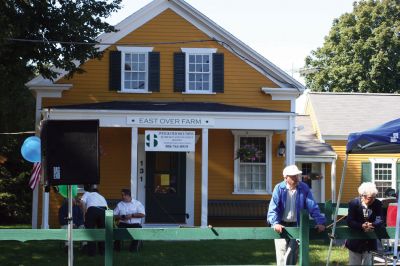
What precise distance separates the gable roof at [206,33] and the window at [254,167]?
178 centimetres

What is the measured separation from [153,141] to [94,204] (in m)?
4.18

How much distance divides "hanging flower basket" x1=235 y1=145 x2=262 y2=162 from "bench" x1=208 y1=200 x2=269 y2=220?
1253mm

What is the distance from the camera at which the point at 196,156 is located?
1881 cm

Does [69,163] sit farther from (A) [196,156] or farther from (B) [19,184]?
(B) [19,184]

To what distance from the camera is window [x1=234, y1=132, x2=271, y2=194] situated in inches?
746

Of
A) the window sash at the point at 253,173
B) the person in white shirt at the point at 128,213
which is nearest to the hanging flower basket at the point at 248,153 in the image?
the window sash at the point at 253,173

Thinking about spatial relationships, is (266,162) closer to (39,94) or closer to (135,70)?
(135,70)

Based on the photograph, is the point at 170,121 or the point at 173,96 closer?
the point at 170,121

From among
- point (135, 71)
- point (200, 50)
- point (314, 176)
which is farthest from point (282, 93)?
point (314, 176)

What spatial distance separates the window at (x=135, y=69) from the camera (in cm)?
1866

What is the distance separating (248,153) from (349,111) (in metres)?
8.92

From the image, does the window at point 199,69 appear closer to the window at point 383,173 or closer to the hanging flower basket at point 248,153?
the hanging flower basket at point 248,153

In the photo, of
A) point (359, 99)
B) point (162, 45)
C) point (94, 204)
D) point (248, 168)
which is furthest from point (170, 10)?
point (359, 99)

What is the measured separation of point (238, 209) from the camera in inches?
736
